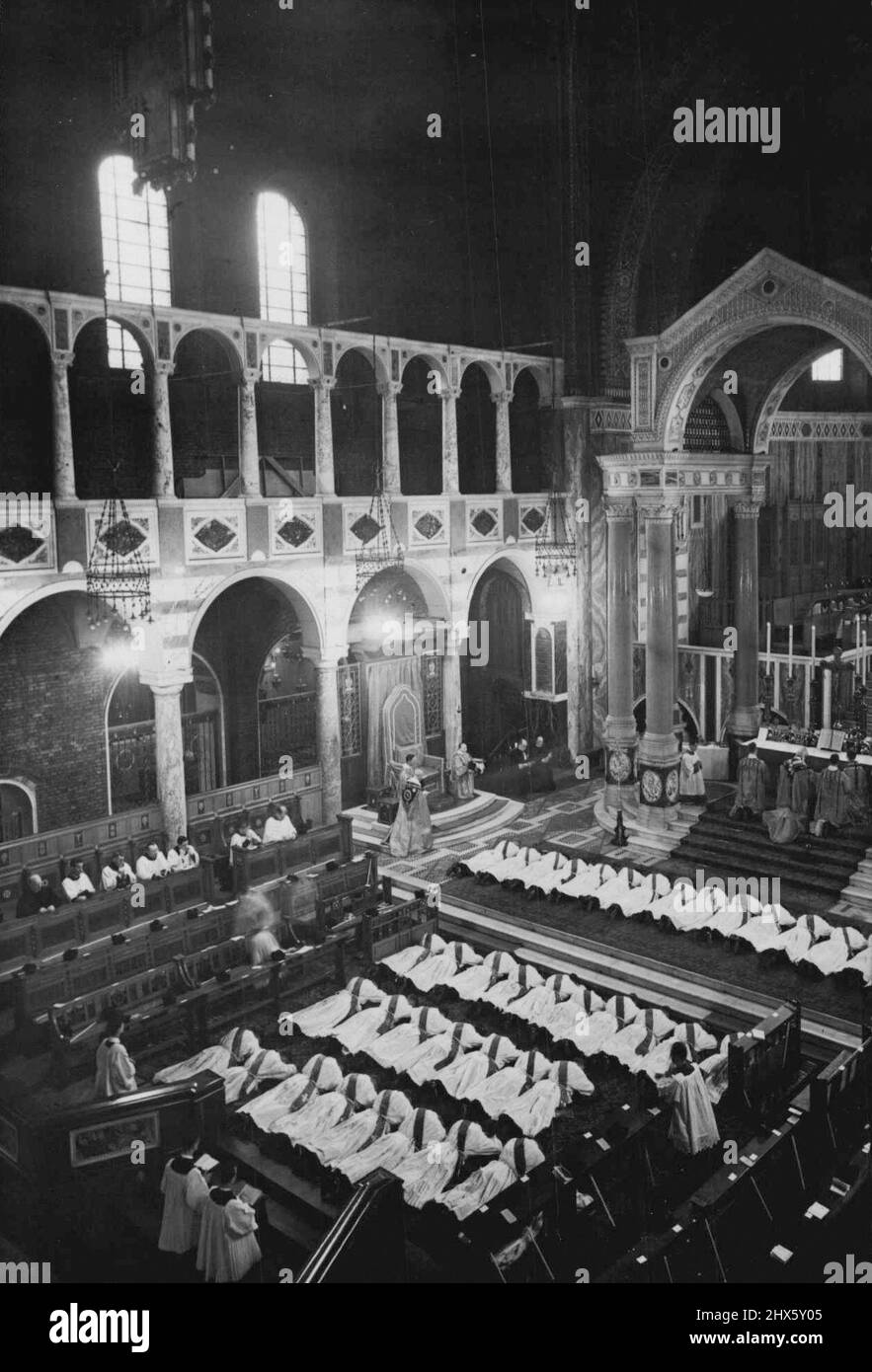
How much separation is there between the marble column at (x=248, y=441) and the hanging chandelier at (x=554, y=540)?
746 cm

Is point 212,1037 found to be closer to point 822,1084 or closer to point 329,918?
point 329,918

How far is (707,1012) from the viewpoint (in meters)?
15.2

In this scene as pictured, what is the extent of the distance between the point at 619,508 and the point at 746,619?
401 centimetres

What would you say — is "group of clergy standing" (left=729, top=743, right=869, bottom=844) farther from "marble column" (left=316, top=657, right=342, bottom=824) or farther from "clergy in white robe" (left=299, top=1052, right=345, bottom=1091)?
"clergy in white robe" (left=299, top=1052, right=345, bottom=1091)

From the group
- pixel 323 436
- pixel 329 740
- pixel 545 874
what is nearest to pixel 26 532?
pixel 323 436

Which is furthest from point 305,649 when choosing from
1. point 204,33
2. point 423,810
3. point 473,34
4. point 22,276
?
point 473,34

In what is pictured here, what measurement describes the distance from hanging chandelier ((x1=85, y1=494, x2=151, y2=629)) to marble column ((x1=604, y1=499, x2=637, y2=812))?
8976 mm

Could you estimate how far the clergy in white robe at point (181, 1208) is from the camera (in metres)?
10.4

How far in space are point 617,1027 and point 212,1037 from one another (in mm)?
5067

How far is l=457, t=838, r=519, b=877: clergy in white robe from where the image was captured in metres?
19.7

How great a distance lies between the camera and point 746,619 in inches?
955

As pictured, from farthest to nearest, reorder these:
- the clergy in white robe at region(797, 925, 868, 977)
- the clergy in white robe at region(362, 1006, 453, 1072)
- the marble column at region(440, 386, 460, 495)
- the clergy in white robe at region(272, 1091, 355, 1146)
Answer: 1. the marble column at region(440, 386, 460, 495)
2. the clergy in white robe at region(797, 925, 868, 977)
3. the clergy in white robe at region(362, 1006, 453, 1072)
4. the clergy in white robe at region(272, 1091, 355, 1146)

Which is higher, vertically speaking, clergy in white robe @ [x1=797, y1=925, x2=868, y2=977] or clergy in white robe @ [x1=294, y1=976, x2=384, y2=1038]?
clergy in white robe @ [x1=797, y1=925, x2=868, y2=977]

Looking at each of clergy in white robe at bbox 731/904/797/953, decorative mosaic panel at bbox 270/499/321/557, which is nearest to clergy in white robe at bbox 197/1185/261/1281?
clergy in white robe at bbox 731/904/797/953
